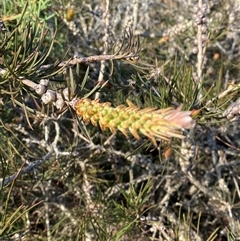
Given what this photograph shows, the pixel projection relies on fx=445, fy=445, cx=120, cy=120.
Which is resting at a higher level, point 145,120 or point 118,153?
point 145,120

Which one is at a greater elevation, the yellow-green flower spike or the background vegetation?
the yellow-green flower spike

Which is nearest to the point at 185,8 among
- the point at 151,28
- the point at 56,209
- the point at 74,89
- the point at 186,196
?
the point at 151,28

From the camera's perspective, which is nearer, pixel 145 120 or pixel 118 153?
pixel 145 120

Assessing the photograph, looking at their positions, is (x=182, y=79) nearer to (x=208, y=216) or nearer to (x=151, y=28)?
(x=208, y=216)

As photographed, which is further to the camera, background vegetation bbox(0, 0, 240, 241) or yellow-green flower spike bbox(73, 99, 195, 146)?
background vegetation bbox(0, 0, 240, 241)
